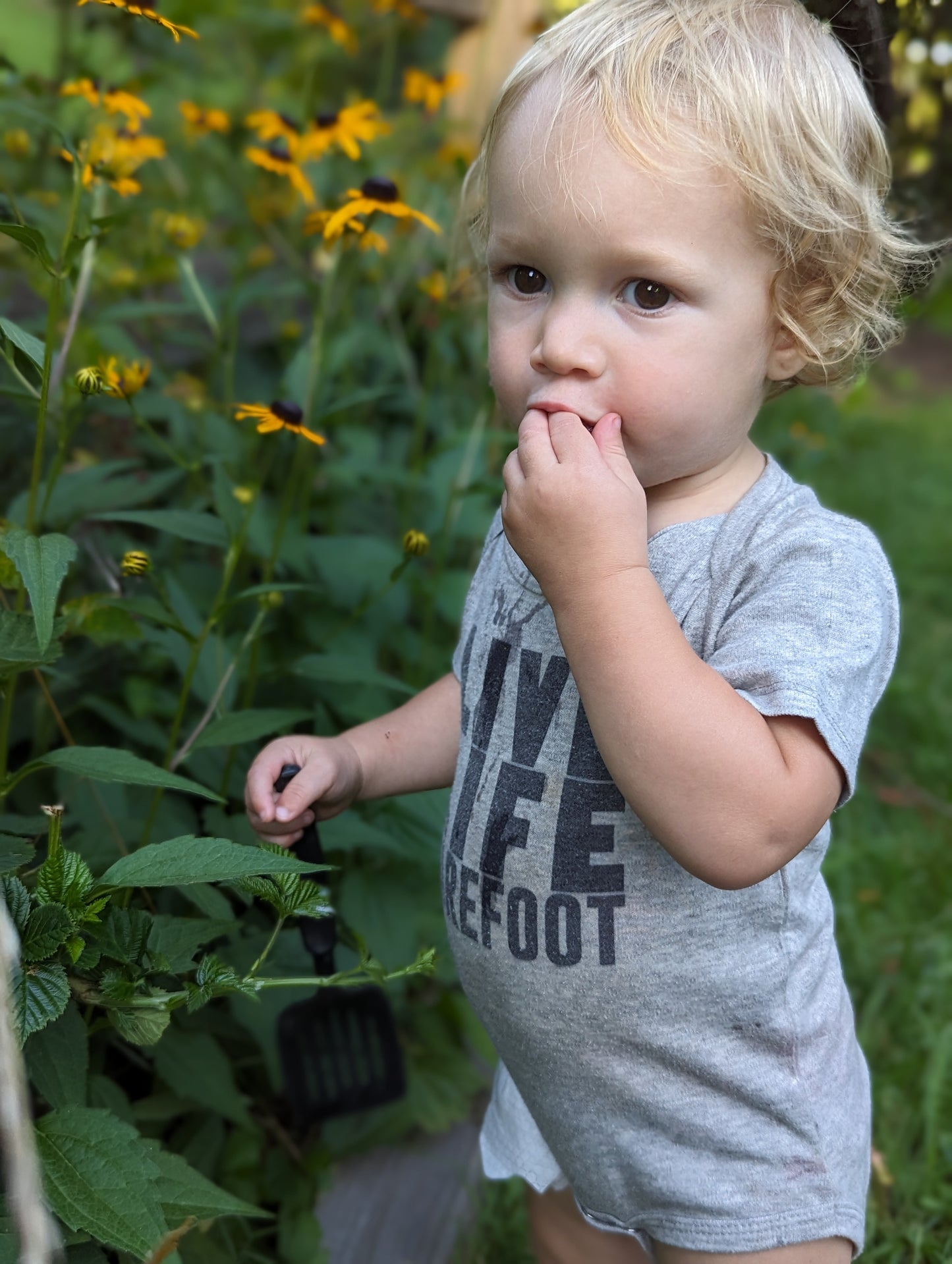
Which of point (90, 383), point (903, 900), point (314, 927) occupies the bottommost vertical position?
point (903, 900)

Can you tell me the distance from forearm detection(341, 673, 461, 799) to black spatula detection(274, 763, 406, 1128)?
8.1 inches

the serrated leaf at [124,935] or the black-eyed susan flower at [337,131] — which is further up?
the black-eyed susan flower at [337,131]

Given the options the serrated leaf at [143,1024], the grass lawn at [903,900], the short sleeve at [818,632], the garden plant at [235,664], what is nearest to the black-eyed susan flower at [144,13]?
the garden plant at [235,664]

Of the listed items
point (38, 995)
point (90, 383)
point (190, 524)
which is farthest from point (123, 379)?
point (38, 995)

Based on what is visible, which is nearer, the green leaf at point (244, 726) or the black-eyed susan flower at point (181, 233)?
the green leaf at point (244, 726)

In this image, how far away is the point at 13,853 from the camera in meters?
0.90

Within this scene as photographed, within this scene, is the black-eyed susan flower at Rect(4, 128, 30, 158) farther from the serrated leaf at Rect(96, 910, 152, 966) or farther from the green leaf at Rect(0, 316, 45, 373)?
the serrated leaf at Rect(96, 910, 152, 966)

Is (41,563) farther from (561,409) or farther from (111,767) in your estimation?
(561,409)

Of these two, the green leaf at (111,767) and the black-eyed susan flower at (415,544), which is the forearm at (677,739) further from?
the black-eyed susan flower at (415,544)

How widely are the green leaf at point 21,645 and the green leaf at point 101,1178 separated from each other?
0.33 m

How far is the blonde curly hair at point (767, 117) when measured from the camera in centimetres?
87

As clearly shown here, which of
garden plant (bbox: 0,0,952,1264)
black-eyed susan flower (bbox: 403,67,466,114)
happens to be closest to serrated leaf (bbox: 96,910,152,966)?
garden plant (bbox: 0,0,952,1264)

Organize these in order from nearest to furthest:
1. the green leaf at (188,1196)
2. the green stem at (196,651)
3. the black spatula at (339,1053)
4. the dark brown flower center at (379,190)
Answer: the green leaf at (188,1196) → the green stem at (196,651) → the black spatula at (339,1053) → the dark brown flower center at (379,190)

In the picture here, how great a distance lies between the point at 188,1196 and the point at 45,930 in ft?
0.81
